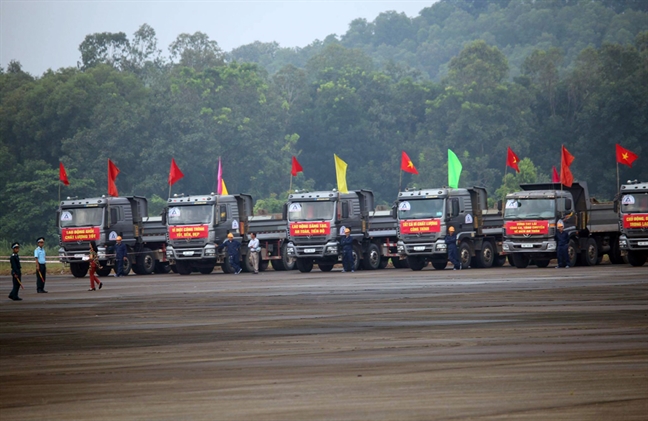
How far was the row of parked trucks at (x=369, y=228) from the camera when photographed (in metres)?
41.2

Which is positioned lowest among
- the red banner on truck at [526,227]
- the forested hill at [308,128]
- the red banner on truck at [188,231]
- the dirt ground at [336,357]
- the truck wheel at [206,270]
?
the dirt ground at [336,357]

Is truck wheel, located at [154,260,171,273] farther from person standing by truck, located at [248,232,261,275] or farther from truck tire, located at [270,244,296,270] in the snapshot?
person standing by truck, located at [248,232,261,275]

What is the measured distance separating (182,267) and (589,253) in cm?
1581

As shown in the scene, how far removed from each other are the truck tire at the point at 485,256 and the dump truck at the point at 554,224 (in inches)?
52.5

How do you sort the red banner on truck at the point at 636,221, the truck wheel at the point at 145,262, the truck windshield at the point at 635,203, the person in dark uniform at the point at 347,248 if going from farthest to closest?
the truck wheel at the point at 145,262 < the person in dark uniform at the point at 347,248 < the truck windshield at the point at 635,203 < the red banner on truck at the point at 636,221

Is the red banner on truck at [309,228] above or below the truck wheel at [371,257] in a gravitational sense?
above

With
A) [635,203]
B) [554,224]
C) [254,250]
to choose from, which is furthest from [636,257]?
[254,250]

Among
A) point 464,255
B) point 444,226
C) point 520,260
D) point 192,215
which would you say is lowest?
point 520,260

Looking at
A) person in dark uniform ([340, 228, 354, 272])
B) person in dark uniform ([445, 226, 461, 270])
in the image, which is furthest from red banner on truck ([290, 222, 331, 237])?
person in dark uniform ([445, 226, 461, 270])

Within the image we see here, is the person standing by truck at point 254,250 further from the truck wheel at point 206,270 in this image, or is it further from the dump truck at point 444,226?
the dump truck at point 444,226

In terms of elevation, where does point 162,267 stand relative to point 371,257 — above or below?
below

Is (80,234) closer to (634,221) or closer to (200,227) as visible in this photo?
(200,227)

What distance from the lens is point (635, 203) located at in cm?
4009

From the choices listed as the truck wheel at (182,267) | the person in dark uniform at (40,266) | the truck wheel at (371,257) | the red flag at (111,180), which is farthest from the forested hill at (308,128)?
the person in dark uniform at (40,266)
